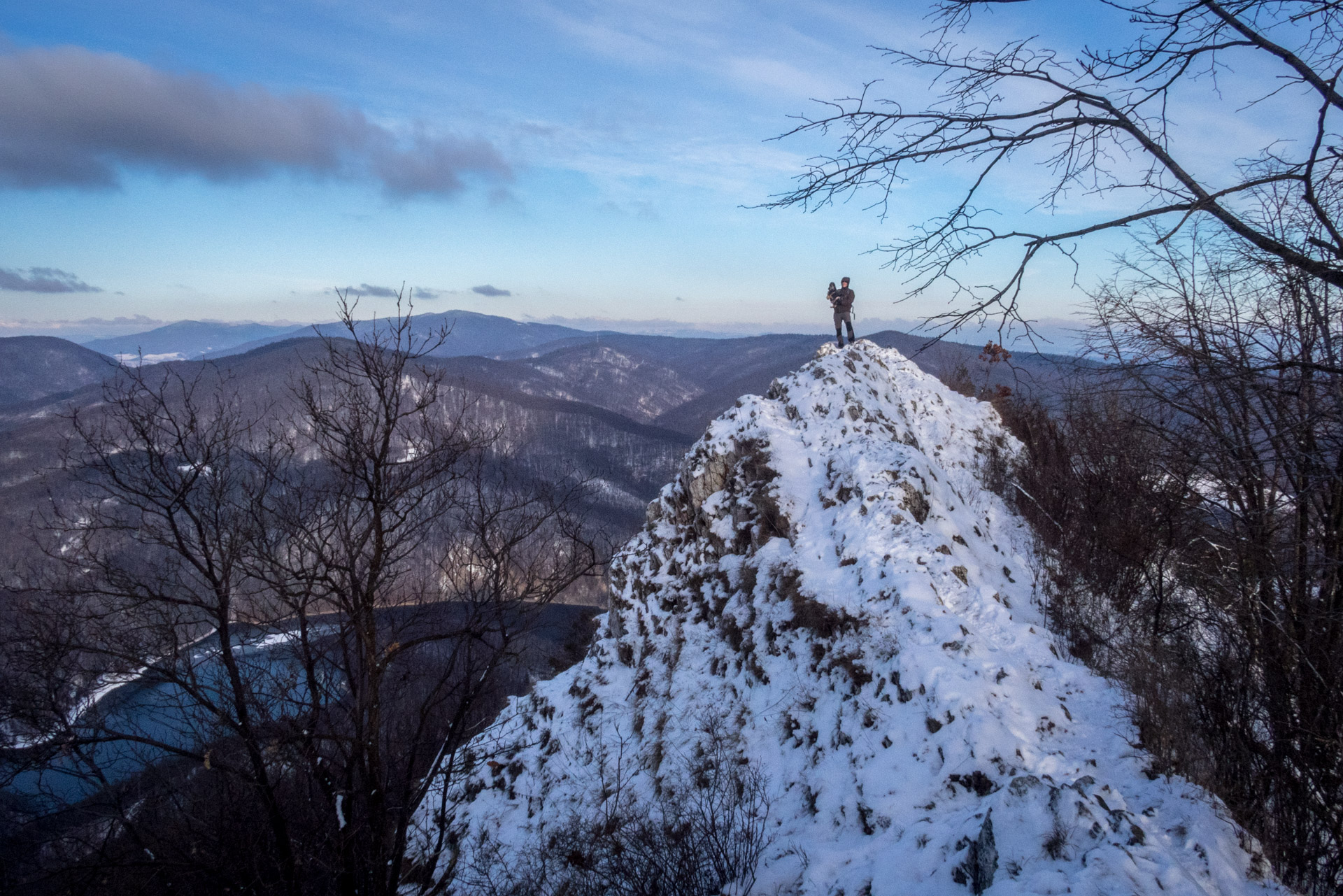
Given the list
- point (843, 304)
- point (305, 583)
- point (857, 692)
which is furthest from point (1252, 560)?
point (843, 304)

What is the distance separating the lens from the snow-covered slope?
4.54m

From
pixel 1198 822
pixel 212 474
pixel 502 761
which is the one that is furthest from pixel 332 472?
pixel 1198 822

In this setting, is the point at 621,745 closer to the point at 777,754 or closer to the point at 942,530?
the point at 777,754

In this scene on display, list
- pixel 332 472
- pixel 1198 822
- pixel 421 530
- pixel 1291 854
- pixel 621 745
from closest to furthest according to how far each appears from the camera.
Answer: pixel 1291 854
pixel 1198 822
pixel 332 472
pixel 421 530
pixel 621 745

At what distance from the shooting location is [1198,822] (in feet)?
14.3

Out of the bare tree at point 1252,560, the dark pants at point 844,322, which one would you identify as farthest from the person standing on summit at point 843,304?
the bare tree at point 1252,560

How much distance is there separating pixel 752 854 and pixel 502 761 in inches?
256

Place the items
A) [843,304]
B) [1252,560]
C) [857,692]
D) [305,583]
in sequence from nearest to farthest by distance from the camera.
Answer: [1252,560]
[305,583]
[857,692]
[843,304]

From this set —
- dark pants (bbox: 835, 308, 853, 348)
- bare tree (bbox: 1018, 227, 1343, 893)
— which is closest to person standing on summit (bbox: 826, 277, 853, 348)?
dark pants (bbox: 835, 308, 853, 348)

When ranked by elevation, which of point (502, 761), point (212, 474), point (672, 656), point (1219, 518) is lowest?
point (502, 761)

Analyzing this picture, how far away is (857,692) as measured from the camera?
7.45 metres

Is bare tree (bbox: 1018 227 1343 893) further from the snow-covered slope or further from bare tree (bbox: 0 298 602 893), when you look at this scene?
bare tree (bbox: 0 298 602 893)

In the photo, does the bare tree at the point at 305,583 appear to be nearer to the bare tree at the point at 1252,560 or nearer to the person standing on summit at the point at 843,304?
the bare tree at the point at 1252,560

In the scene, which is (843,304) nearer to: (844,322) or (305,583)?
(844,322)
